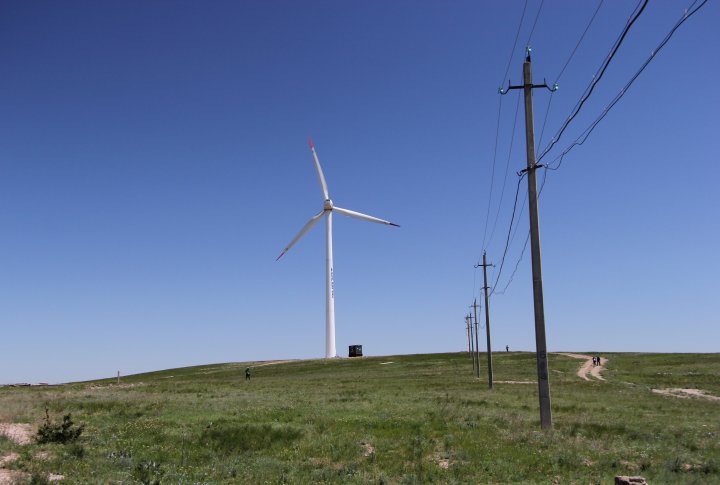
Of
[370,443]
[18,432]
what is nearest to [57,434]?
[18,432]

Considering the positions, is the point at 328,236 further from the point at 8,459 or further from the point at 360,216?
the point at 8,459

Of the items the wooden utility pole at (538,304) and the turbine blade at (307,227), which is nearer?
the wooden utility pole at (538,304)

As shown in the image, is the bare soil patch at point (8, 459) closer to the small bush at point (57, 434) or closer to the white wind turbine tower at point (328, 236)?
the small bush at point (57, 434)

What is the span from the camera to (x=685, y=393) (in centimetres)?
4856

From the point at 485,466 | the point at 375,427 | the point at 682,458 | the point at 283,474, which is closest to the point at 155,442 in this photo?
the point at 283,474

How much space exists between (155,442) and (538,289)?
53.0 ft

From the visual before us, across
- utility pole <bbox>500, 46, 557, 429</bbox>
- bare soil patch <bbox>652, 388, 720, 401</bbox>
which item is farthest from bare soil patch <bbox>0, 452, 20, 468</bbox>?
bare soil patch <bbox>652, 388, 720, 401</bbox>

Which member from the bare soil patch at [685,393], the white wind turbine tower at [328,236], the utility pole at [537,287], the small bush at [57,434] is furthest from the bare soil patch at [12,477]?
the white wind turbine tower at [328,236]

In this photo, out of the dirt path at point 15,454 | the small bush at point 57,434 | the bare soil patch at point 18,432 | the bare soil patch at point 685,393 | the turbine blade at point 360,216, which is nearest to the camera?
the dirt path at point 15,454

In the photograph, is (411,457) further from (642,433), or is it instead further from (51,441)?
(51,441)

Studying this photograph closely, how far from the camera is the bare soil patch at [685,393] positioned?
46.0 meters

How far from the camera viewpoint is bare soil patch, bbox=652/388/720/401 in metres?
46.0

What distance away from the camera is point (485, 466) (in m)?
17.8

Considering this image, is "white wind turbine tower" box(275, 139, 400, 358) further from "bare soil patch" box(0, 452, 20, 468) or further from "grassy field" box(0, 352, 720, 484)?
"bare soil patch" box(0, 452, 20, 468)
